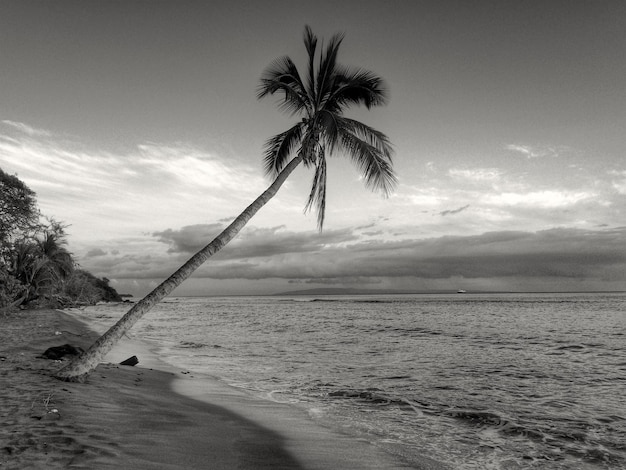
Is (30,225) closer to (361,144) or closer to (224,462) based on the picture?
(361,144)

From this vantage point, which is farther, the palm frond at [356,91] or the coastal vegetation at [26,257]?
the coastal vegetation at [26,257]

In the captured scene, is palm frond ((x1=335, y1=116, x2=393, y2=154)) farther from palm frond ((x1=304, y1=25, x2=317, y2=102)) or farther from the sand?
the sand

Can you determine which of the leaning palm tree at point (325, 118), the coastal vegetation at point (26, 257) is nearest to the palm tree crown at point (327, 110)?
the leaning palm tree at point (325, 118)

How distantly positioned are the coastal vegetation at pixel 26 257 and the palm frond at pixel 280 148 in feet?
66.7

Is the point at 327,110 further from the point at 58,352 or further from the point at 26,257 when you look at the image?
the point at 26,257

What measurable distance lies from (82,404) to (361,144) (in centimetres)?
844

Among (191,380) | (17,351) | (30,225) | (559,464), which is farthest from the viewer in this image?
(30,225)

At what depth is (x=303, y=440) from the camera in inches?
243

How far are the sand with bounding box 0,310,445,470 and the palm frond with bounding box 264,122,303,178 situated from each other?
700cm

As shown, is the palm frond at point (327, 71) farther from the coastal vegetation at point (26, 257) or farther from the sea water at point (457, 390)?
the coastal vegetation at point (26, 257)

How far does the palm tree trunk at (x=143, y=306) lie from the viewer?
Result: 7941 millimetres

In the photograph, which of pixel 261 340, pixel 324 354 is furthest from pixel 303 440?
pixel 261 340

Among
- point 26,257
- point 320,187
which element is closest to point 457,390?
point 320,187

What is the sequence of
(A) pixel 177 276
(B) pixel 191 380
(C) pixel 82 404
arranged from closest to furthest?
1. (C) pixel 82 404
2. (A) pixel 177 276
3. (B) pixel 191 380
